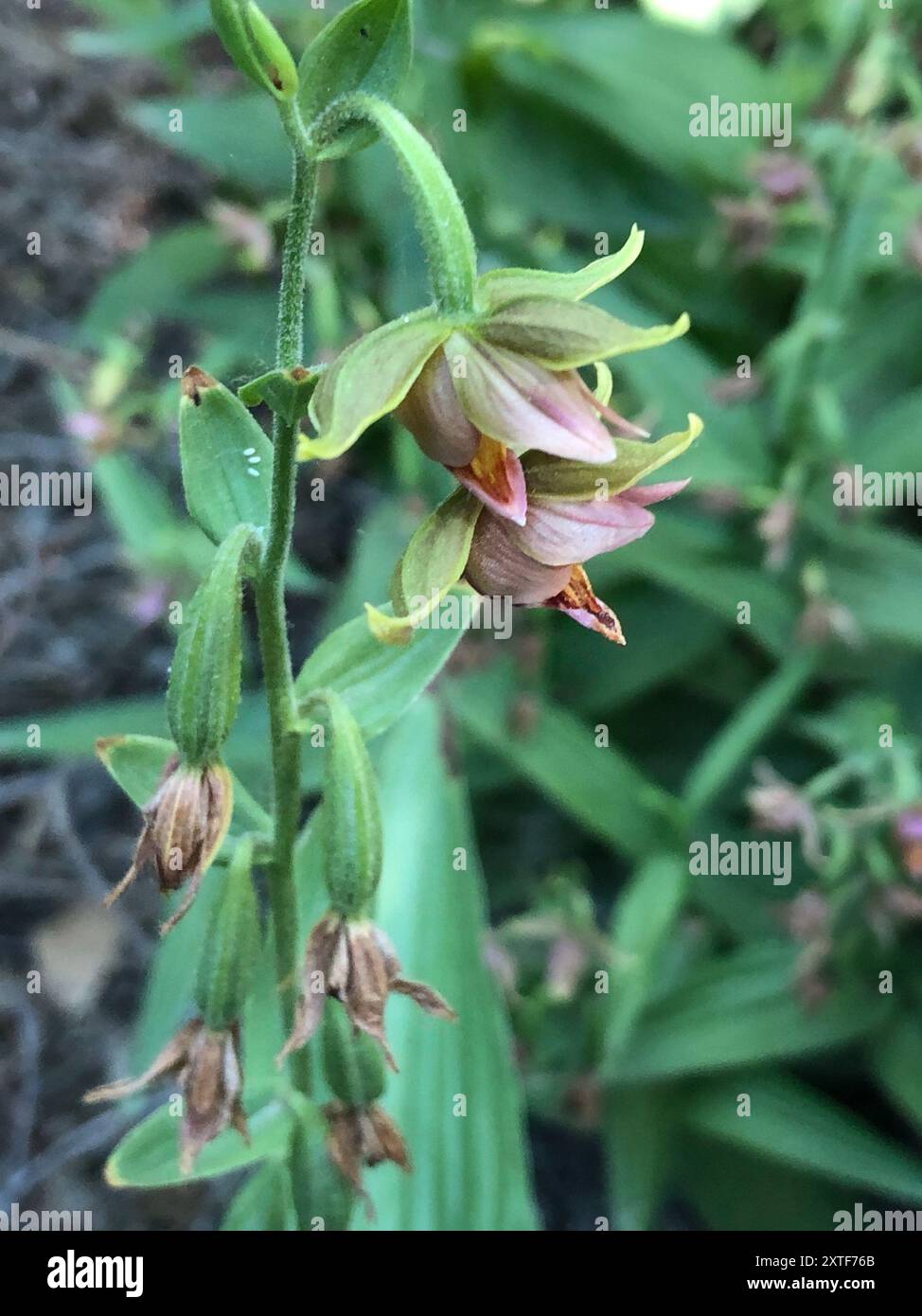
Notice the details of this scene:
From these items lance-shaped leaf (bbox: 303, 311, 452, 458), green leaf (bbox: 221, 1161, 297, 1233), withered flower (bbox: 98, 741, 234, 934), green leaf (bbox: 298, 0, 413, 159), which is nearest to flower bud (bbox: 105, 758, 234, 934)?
withered flower (bbox: 98, 741, 234, 934)

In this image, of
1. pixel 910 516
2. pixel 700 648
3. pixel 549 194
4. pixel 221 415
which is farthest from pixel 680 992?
pixel 549 194

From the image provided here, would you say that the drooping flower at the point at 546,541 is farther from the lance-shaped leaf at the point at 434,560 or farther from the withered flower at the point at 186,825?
the withered flower at the point at 186,825

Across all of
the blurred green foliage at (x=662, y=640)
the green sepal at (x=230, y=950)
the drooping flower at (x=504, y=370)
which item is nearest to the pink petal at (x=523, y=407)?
the drooping flower at (x=504, y=370)
